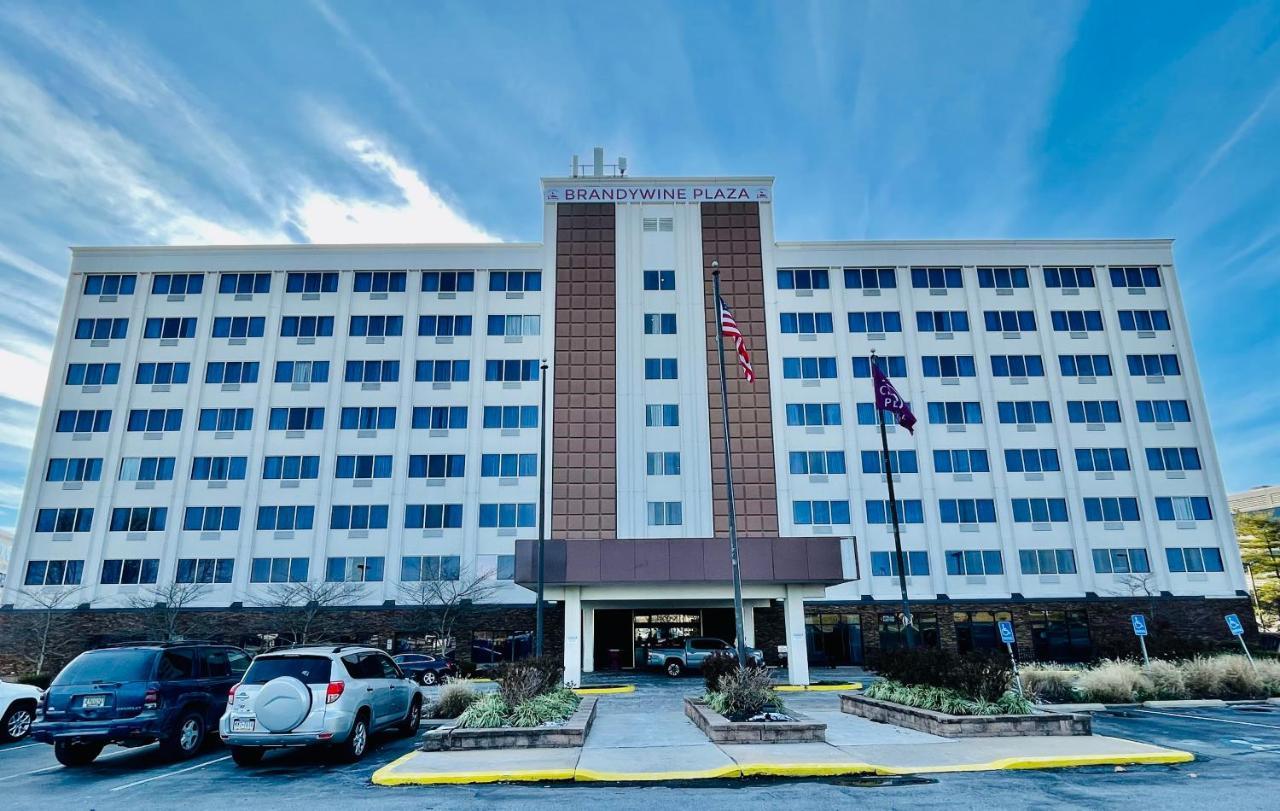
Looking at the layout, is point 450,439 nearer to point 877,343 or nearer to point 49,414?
point 49,414

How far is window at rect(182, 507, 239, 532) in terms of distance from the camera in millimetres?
39219

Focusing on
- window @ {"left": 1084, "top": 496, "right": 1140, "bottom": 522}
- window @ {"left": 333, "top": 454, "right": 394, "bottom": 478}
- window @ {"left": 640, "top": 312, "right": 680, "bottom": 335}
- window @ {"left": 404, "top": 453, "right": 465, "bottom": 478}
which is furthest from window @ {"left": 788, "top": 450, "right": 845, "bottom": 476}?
window @ {"left": 333, "top": 454, "right": 394, "bottom": 478}

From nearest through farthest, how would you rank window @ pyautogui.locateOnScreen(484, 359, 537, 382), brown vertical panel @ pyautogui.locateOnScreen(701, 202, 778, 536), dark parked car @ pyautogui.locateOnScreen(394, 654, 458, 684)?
dark parked car @ pyautogui.locateOnScreen(394, 654, 458, 684) < brown vertical panel @ pyautogui.locateOnScreen(701, 202, 778, 536) < window @ pyautogui.locateOnScreen(484, 359, 537, 382)

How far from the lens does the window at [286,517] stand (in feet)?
129

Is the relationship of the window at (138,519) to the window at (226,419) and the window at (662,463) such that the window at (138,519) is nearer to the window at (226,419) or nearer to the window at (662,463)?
the window at (226,419)

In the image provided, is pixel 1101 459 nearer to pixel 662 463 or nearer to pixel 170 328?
pixel 662 463

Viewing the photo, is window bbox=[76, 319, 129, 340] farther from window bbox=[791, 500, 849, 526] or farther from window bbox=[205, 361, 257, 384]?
window bbox=[791, 500, 849, 526]

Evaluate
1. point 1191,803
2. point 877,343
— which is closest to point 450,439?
point 877,343

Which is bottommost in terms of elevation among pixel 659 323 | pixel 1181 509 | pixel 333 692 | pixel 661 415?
pixel 333 692

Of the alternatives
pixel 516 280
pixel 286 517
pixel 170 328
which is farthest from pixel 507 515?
→ pixel 170 328

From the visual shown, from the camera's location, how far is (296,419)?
41.0 meters

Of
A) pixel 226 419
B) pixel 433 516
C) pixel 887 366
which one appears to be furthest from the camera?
pixel 887 366

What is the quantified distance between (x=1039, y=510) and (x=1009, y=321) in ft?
37.1

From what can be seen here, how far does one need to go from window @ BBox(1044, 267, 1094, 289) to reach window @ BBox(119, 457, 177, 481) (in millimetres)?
52073
